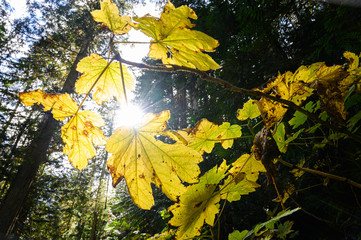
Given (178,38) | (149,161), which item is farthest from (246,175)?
(178,38)

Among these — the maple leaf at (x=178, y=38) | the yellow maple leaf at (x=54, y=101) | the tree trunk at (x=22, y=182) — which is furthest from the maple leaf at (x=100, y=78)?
the tree trunk at (x=22, y=182)

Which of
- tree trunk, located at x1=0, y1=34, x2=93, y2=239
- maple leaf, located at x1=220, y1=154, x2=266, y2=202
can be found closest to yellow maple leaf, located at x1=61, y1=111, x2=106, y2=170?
maple leaf, located at x1=220, y1=154, x2=266, y2=202

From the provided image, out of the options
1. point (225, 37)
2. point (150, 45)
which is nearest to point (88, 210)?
point (225, 37)

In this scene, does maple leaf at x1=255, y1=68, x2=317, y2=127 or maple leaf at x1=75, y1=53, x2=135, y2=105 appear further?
maple leaf at x1=75, y1=53, x2=135, y2=105

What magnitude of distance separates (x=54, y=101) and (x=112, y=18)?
298 mm

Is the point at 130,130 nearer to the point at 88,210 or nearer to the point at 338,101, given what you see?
the point at 338,101

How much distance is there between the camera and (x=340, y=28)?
1.21 meters

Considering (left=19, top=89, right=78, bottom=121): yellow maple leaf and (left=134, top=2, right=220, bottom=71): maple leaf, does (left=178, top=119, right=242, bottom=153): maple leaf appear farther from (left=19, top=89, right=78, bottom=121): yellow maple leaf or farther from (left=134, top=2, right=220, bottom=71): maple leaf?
(left=19, top=89, right=78, bottom=121): yellow maple leaf

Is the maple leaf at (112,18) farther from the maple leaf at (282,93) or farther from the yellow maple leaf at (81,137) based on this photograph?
the maple leaf at (282,93)

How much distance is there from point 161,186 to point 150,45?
377mm

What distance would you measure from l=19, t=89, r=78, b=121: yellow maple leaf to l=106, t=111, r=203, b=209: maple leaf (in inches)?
9.0

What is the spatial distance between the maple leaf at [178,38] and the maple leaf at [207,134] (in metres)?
0.17

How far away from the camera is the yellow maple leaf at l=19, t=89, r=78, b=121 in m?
0.52

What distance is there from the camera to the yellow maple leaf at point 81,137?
0.60m
